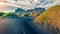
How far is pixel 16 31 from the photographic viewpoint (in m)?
1.40

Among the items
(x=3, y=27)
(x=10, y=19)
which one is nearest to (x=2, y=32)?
(x=3, y=27)

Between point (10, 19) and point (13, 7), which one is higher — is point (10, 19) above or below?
below

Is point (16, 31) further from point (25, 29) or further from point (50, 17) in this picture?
point (50, 17)

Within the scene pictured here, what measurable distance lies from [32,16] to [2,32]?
38 centimetres

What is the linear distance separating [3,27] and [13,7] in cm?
26

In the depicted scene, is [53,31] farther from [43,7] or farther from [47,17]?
[43,7]

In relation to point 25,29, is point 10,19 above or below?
above

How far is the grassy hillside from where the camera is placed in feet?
4.59

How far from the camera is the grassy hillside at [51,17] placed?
1.40 meters

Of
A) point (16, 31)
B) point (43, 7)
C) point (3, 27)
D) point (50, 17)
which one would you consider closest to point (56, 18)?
point (50, 17)

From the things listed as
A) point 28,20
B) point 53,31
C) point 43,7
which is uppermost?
point 43,7

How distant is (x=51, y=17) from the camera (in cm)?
142

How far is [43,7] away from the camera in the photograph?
1.47 meters

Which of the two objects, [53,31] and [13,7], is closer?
[53,31]
